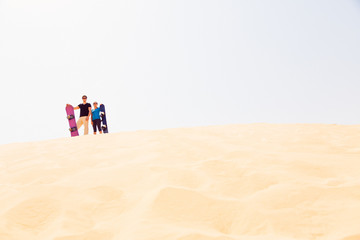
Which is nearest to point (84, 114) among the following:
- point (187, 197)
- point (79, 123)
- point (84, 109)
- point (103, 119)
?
point (84, 109)

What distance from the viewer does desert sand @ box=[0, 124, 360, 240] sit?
5.12 ft

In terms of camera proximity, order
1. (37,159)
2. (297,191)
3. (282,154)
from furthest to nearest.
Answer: (37,159)
(282,154)
(297,191)

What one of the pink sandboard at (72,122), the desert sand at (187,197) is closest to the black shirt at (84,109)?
the pink sandboard at (72,122)

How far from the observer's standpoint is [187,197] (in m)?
1.95

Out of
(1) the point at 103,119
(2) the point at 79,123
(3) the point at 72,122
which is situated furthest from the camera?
(1) the point at 103,119

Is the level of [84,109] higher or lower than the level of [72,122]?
higher

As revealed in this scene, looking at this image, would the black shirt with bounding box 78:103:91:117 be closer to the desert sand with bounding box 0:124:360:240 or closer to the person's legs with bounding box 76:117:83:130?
the person's legs with bounding box 76:117:83:130

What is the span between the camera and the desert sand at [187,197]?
1.56 meters

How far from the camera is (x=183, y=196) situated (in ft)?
6.44

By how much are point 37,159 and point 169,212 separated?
8.16 feet

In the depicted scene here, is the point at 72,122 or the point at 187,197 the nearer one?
the point at 187,197

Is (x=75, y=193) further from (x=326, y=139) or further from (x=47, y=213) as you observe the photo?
(x=326, y=139)

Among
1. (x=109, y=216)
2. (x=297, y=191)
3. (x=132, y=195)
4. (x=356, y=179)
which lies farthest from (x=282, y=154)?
(x=109, y=216)

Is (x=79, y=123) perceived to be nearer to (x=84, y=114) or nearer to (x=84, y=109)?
(x=84, y=114)
